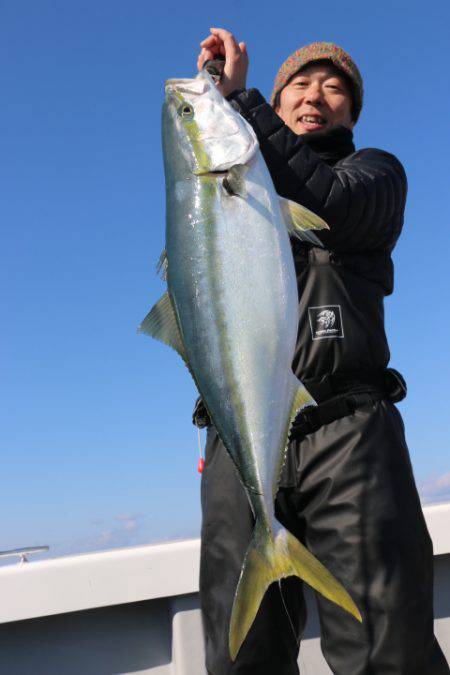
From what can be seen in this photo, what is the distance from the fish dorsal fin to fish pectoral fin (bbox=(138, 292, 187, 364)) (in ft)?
1.69

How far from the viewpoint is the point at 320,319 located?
2.82 metres

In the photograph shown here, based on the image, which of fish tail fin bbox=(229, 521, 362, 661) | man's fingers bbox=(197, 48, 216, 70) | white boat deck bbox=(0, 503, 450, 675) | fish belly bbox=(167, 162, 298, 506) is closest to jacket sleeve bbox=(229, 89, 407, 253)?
man's fingers bbox=(197, 48, 216, 70)

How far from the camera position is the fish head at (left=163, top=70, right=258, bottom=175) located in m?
2.28

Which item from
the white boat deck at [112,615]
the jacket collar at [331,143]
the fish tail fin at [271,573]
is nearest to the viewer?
the fish tail fin at [271,573]

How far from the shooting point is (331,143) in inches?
133

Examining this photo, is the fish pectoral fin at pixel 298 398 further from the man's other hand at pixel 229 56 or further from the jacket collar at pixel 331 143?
the jacket collar at pixel 331 143

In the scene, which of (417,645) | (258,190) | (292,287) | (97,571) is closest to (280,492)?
(417,645)

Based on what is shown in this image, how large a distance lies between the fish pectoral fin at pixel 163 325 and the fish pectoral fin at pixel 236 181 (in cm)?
44

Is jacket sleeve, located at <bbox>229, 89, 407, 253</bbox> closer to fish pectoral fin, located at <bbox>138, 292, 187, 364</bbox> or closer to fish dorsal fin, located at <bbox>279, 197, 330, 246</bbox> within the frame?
fish dorsal fin, located at <bbox>279, 197, 330, 246</bbox>

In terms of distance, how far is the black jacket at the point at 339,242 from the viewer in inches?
104

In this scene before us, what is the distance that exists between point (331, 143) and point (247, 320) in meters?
1.65

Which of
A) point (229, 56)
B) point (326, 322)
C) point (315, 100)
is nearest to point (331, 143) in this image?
point (315, 100)

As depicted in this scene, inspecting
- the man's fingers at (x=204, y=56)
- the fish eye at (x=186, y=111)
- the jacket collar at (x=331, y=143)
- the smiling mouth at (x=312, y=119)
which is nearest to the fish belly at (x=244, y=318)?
the fish eye at (x=186, y=111)

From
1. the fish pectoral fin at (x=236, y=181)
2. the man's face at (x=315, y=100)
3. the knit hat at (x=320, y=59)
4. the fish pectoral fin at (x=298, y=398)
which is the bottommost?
the fish pectoral fin at (x=298, y=398)
